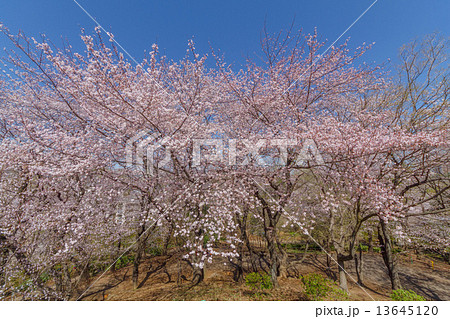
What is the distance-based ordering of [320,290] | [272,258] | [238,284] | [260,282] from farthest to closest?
1. [238,284]
2. [272,258]
3. [260,282]
4. [320,290]

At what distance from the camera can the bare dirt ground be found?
19.7ft

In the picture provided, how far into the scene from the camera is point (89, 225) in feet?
16.1

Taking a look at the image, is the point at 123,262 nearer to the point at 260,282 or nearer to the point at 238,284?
the point at 238,284

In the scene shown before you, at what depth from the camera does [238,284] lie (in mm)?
7109

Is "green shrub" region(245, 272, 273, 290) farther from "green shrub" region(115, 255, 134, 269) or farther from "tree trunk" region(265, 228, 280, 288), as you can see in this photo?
"green shrub" region(115, 255, 134, 269)

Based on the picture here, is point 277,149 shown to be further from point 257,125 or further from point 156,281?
point 156,281

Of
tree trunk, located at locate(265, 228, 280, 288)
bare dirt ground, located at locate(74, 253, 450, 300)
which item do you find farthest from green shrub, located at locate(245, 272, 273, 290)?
tree trunk, located at locate(265, 228, 280, 288)

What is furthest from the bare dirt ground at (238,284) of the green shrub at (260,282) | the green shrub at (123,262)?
the green shrub at (123,262)

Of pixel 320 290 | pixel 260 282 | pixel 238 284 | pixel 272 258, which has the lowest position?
pixel 238 284

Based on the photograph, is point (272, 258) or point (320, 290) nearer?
point (320, 290)

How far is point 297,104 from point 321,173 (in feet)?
8.72

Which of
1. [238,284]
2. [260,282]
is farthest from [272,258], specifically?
[238,284]

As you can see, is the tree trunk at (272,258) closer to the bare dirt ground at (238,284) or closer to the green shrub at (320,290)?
the bare dirt ground at (238,284)

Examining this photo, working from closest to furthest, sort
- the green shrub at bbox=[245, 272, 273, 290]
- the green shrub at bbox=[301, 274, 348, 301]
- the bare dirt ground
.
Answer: the green shrub at bbox=[301, 274, 348, 301] → the green shrub at bbox=[245, 272, 273, 290] → the bare dirt ground
